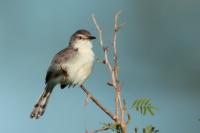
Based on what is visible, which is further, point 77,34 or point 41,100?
point 77,34

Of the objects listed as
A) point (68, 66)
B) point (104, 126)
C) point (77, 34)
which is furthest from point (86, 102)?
point (77, 34)

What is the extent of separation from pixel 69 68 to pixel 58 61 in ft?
0.52

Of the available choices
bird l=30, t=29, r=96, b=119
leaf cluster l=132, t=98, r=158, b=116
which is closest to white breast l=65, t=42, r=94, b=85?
bird l=30, t=29, r=96, b=119

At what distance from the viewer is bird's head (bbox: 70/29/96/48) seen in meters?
4.59

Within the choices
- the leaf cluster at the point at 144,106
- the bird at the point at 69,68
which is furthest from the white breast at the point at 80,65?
the leaf cluster at the point at 144,106

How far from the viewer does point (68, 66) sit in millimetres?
4152

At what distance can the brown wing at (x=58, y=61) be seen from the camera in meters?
3.99

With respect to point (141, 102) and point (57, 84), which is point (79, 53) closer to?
point (57, 84)

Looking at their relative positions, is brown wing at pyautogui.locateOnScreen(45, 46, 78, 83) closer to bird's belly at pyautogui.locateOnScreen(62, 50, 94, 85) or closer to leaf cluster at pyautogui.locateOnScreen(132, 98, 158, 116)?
bird's belly at pyautogui.locateOnScreen(62, 50, 94, 85)

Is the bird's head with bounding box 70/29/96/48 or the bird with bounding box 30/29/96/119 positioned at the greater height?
the bird's head with bounding box 70/29/96/48

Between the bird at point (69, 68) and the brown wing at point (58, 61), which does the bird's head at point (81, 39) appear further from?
the brown wing at point (58, 61)

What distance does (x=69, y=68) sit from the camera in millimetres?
4168

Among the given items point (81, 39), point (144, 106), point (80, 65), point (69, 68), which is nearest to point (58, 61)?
point (69, 68)

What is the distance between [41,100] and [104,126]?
309cm
